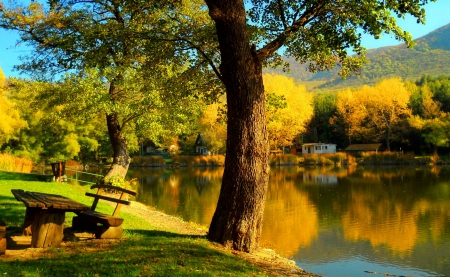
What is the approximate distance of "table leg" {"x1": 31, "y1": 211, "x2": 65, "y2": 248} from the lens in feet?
21.2

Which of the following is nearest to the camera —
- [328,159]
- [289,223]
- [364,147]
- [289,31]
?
[289,31]

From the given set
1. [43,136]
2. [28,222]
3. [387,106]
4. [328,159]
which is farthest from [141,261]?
[387,106]

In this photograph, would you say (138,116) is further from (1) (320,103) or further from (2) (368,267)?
(1) (320,103)

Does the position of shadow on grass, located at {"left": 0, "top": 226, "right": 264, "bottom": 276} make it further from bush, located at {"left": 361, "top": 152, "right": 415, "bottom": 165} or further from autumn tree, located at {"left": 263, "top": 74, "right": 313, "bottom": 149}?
bush, located at {"left": 361, "top": 152, "right": 415, "bottom": 165}

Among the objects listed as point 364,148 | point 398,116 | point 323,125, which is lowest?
point 364,148

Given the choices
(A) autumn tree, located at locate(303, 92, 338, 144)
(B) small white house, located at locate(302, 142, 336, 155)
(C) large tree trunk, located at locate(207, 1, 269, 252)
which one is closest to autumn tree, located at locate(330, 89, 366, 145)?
(B) small white house, located at locate(302, 142, 336, 155)

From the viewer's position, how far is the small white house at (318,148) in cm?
7145

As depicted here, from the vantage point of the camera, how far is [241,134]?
7570mm

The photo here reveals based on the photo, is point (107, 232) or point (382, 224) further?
point (382, 224)

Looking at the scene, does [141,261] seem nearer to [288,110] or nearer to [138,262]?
[138,262]

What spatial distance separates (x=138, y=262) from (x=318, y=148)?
6803cm

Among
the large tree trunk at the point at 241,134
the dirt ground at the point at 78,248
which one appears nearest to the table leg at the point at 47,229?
the dirt ground at the point at 78,248

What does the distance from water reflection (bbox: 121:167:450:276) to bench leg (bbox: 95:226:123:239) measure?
5205 millimetres

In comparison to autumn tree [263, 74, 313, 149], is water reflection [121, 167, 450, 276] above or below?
below
